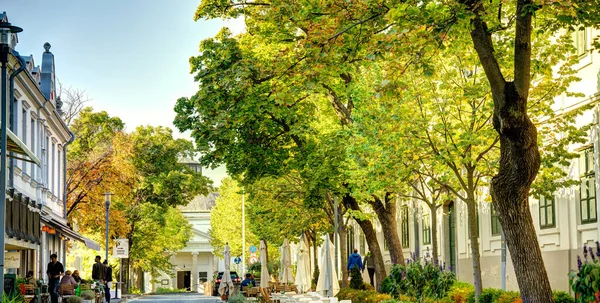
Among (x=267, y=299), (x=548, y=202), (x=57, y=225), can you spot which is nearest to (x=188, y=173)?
(x=57, y=225)

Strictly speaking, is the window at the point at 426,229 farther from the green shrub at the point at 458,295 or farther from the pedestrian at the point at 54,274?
the green shrub at the point at 458,295

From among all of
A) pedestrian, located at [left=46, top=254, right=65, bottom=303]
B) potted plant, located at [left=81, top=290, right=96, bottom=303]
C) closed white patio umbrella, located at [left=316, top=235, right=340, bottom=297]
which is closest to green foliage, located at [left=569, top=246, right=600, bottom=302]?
closed white patio umbrella, located at [left=316, top=235, right=340, bottom=297]

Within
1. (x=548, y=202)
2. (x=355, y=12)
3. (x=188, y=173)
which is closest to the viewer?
(x=355, y=12)

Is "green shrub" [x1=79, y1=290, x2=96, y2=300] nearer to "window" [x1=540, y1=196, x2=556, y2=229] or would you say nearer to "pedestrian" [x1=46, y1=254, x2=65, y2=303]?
"pedestrian" [x1=46, y1=254, x2=65, y2=303]

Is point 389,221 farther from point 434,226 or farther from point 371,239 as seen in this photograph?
point 434,226

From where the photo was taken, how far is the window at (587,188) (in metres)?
21.2

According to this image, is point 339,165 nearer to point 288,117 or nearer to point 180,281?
point 288,117

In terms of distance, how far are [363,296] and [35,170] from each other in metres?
15.6

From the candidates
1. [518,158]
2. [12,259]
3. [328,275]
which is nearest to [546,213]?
[328,275]

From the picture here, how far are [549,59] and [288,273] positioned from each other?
2692 centimetres

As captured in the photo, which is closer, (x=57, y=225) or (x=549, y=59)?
(x=549, y=59)

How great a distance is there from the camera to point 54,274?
2847cm

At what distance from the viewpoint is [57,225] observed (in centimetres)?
3603

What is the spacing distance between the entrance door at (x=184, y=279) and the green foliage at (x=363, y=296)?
90.7m
